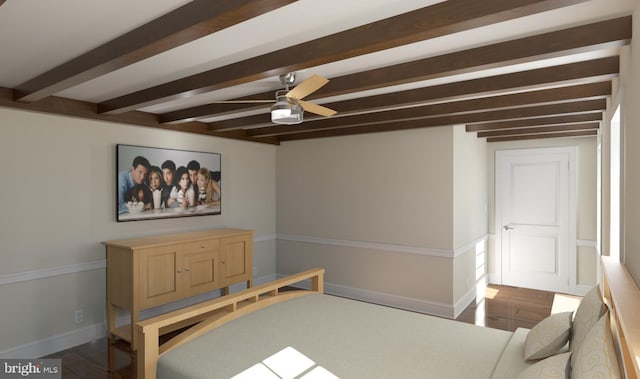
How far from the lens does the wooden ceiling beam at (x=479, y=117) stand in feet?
11.2

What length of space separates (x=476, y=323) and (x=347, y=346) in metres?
2.48

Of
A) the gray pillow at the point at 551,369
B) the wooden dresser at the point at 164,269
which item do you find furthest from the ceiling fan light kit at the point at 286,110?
the wooden dresser at the point at 164,269

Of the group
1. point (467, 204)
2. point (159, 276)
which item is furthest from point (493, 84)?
point (159, 276)

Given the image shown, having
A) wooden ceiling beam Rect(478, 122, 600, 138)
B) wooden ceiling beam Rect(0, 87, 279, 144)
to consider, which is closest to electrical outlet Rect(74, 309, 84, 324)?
wooden ceiling beam Rect(0, 87, 279, 144)

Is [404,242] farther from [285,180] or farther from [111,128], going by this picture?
[111,128]

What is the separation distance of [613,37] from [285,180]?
4351 mm

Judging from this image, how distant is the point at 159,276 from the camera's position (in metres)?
3.61

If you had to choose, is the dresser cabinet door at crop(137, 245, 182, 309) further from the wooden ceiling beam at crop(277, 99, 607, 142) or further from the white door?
the white door

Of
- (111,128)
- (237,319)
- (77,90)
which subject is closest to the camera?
(237,319)

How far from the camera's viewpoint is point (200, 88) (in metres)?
2.64

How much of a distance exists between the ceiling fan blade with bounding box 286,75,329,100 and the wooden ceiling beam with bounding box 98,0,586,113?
81 mm

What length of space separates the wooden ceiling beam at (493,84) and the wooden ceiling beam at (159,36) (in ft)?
6.00

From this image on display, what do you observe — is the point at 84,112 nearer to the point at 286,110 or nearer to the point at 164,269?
the point at 164,269

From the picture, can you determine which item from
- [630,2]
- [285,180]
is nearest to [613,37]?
[630,2]
